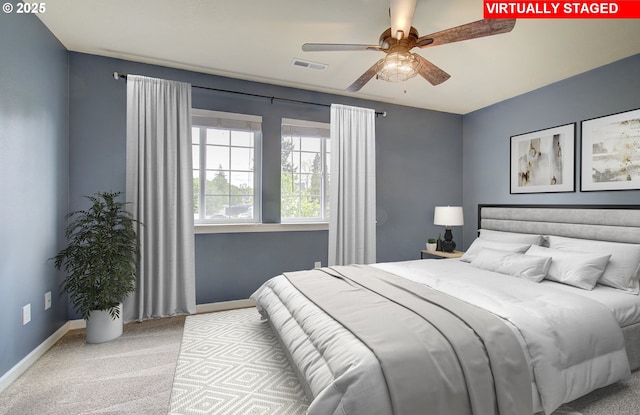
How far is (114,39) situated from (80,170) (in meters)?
1.28

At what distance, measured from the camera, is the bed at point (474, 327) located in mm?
1378

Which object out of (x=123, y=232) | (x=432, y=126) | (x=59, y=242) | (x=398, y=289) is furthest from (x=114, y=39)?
(x=432, y=126)

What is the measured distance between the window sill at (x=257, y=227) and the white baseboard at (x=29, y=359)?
1452 millimetres

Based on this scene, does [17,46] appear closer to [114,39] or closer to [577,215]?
[114,39]

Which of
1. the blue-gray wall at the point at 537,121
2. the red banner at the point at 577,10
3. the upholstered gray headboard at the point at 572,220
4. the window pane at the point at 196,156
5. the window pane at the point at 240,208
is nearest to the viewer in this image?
the red banner at the point at 577,10

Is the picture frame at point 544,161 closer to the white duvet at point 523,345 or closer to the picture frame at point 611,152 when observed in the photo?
the picture frame at point 611,152

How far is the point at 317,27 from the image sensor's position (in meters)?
2.53

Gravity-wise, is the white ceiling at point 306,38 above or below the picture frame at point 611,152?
above

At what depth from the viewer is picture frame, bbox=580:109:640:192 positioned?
2904mm

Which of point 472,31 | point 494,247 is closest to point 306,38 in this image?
point 472,31

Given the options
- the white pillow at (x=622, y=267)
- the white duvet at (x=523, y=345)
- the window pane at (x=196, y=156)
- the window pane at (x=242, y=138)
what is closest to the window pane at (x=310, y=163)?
the window pane at (x=242, y=138)

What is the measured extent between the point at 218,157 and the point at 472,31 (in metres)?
2.81

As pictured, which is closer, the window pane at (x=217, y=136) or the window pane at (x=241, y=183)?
the window pane at (x=217, y=136)

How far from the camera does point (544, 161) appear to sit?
3.68m
